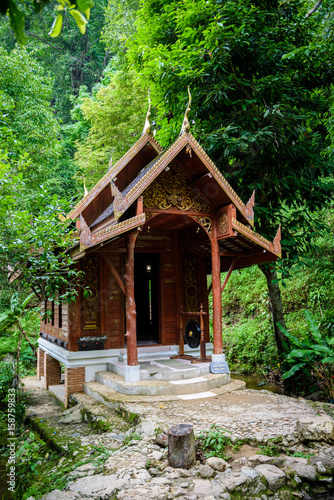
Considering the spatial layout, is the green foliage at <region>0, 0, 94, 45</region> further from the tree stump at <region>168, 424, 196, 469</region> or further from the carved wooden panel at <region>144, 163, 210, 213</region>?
the carved wooden panel at <region>144, 163, 210, 213</region>

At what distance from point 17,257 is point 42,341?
6.72 m

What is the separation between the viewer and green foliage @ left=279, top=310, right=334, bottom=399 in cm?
791

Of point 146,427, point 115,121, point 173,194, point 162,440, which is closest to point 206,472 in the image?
point 162,440

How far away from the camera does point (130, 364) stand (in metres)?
7.09

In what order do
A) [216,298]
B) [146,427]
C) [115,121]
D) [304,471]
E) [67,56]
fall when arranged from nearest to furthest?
[304,471] → [146,427] → [216,298] → [115,121] → [67,56]

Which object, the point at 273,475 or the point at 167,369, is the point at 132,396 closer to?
the point at 167,369

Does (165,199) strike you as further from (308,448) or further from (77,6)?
(77,6)

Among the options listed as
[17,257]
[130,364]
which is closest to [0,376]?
[130,364]

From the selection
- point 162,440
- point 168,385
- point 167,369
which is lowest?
point 162,440

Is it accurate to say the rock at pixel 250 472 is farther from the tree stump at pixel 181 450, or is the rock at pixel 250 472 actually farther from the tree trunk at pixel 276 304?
the tree trunk at pixel 276 304

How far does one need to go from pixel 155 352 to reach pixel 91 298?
6.78ft

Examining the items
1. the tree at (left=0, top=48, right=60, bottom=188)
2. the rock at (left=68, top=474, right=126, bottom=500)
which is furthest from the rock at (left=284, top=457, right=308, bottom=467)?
the tree at (left=0, top=48, right=60, bottom=188)

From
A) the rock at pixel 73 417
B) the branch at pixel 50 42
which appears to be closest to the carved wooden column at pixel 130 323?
the rock at pixel 73 417

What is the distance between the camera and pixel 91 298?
8.78 m
